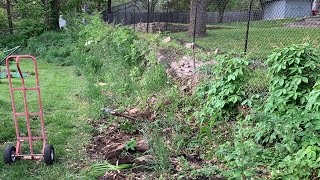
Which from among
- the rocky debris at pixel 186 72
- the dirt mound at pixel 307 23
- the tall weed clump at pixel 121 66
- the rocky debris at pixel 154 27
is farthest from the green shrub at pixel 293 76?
the rocky debris at pixel 154 27

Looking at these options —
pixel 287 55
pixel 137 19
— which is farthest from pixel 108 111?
pixel 137 19

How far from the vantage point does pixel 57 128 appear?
18.4 feet

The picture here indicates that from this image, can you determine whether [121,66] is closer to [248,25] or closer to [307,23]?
[248,25]

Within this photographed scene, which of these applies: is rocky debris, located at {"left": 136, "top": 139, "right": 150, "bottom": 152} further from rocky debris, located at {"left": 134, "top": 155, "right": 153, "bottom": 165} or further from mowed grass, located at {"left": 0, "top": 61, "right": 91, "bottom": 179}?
mowed grass, located at {"left": 0, "top": 61, "right": 91, "bottom": 179}

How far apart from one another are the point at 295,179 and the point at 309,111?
2.84 feet

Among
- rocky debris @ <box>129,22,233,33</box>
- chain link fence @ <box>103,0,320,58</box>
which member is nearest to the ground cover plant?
chain link fence @ <box>103,0,320,58</box>

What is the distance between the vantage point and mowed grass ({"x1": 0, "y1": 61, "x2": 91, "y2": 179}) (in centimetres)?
402

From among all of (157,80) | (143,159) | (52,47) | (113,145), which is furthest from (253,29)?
(52,47)

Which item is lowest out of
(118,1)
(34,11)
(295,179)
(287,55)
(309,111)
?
(295,179)

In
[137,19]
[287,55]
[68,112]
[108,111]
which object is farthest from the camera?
[137,19]

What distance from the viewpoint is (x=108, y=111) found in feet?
19.7

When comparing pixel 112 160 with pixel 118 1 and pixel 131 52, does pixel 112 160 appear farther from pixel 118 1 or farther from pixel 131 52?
pixel 118 1

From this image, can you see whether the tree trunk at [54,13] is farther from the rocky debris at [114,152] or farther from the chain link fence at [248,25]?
the rocky debris at [114,152]

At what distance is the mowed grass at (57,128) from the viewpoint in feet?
13.2
